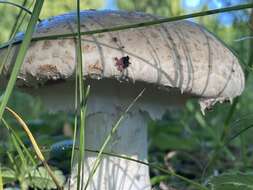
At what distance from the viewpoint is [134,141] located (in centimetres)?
180

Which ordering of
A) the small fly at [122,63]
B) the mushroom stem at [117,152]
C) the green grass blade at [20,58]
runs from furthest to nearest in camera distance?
the mushroom stem at [117,152]
the small fly at [122,63]
the green grass blade at [20,58]

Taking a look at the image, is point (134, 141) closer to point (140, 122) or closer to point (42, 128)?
point (140, 122)

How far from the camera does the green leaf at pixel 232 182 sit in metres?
1.24

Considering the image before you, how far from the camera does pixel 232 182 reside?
125 centimetres

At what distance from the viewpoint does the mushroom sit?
1.40 meters

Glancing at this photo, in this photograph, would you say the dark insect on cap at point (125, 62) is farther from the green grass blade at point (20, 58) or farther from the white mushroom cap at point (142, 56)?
the green grass blade at point (20, 58)

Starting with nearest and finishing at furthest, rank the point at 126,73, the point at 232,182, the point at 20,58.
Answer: the point at 20,58 → the point at 232,182 → the point at 126,73

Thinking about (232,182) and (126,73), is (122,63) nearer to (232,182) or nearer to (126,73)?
(126,73)

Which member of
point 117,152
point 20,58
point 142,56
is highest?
point 142,56

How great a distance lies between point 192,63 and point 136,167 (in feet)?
1.57

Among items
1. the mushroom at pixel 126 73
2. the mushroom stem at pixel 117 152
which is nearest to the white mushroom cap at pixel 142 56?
the mushroom at pixel 126 73

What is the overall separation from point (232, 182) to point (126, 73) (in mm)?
393

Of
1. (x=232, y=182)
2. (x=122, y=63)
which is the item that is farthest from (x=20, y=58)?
(x=232, y=182)

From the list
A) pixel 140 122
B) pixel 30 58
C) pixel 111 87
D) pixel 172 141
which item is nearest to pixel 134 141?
pixel 140 122
